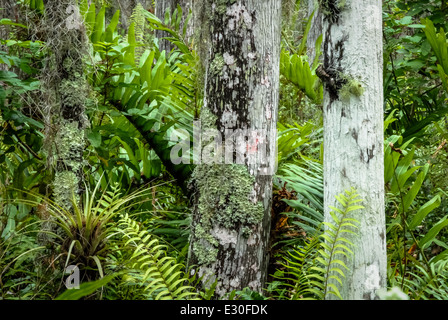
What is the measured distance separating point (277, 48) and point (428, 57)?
7.50 ft

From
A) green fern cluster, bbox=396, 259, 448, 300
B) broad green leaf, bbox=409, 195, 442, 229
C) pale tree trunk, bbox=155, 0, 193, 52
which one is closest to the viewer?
green fern cluster, bbox=396, 259, 448, 300

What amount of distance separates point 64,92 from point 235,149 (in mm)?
1216

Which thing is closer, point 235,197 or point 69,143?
point 235,197

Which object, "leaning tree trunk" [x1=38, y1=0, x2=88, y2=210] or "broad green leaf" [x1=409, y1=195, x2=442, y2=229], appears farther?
"broad green leaf" [x1=409, y1=195, x2=442, y2=229]

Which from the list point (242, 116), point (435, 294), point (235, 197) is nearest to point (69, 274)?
point (235, 197)

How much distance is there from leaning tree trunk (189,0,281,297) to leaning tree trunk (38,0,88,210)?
0.88 meters

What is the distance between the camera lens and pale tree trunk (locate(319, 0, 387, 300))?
2350mm

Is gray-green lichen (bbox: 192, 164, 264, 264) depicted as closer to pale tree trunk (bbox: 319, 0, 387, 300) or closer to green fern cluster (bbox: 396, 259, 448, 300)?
pale tree trunk (bbox: 319, 0, 387, 300)

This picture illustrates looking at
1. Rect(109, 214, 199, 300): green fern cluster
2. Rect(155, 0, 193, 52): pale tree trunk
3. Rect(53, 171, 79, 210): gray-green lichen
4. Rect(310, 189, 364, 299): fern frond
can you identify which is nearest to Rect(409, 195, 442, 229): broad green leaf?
Rect(310, 189, 364, 299): fern frond

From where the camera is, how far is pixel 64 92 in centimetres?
290
